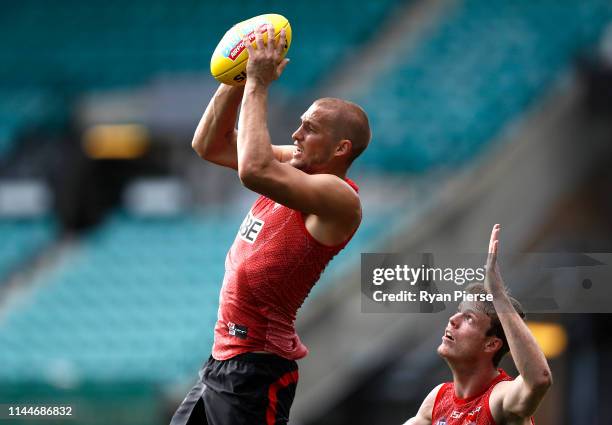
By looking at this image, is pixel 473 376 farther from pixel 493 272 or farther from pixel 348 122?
pixel 348 122

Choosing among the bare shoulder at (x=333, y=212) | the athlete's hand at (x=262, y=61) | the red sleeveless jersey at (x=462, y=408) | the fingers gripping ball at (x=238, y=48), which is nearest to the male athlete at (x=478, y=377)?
the red sleeveless jersey at (x=462, y=408)

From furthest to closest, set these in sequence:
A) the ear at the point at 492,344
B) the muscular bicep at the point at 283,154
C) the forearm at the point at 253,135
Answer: the muscular bicep at the point at 283,154, the ear at the point at 492,344, the forearm at the point at 253,135

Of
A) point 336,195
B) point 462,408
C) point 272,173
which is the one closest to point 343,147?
point 336,195

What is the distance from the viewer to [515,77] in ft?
41.7

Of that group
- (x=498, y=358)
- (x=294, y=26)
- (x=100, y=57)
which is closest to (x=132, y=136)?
(x=100, y=57)

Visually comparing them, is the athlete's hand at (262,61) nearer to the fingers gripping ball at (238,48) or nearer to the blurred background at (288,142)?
the fingers gripping ball at (238,48)

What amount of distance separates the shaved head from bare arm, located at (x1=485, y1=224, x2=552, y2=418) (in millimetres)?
667

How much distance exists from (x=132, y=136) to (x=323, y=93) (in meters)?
2.62

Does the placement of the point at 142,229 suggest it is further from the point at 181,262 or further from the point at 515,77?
the point at 515,77

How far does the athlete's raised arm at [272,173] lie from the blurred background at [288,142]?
6.02 meters

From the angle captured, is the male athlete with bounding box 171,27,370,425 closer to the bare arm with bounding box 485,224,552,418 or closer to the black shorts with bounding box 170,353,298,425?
the black shorts with bounding box 170,353,298,425

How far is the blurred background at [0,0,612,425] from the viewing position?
1103 centimetres

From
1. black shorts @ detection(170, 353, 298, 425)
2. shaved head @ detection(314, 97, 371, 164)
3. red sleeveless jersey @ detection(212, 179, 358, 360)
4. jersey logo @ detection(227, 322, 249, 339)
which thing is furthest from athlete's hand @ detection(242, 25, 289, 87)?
black shorts @ detection(170, 353, 298, 425)

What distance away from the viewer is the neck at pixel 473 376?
4.76 meters
